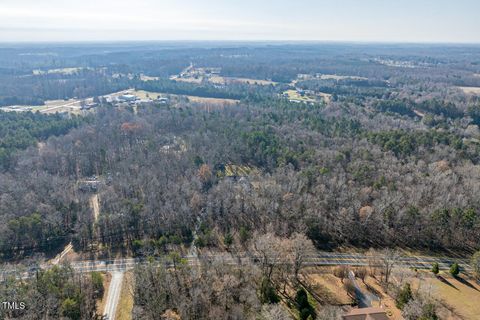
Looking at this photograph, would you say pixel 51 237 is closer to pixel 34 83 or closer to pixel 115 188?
pixel 115 188

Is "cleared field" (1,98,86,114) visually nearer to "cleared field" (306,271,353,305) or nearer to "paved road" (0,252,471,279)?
"paved road" (0,252,471,279)

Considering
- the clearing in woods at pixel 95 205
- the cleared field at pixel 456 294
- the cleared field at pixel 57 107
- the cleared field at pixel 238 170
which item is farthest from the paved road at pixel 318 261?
the cleared field at pixel 57 107

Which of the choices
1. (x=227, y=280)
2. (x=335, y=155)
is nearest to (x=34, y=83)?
(x=335, y=155)

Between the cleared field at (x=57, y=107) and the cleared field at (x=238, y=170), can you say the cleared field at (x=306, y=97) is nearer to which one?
the cleared field at (x=238, y=170)

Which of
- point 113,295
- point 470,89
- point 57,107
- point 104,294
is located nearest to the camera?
point 113,295

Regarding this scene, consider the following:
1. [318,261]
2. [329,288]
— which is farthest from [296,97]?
[329,288]

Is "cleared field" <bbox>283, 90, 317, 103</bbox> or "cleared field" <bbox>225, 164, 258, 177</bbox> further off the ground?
"cleared field" <bbox>283, 90, 317, 103</bbox>

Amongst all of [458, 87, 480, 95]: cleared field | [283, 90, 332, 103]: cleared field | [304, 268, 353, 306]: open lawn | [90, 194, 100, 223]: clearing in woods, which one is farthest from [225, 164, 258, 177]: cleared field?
[458, 87, 480, 95]: cleared field

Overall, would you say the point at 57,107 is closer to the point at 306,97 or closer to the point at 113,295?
the point at 306,97
